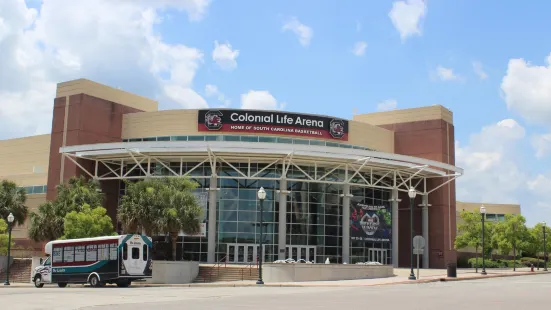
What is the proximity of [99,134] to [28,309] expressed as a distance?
42448 millimetres

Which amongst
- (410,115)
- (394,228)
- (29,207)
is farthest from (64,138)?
(410,115)

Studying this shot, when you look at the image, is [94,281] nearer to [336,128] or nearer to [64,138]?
[64,138]

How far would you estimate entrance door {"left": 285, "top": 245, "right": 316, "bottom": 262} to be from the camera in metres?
55.1

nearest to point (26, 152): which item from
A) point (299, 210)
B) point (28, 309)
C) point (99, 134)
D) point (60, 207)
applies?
point (99, 134)

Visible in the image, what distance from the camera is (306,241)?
183 ft

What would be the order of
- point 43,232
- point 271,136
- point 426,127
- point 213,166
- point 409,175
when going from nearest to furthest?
point 43,232, point 213,166, point 271,136, point 409,175, point 426,127

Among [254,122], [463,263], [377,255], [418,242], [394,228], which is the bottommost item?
[463,263]

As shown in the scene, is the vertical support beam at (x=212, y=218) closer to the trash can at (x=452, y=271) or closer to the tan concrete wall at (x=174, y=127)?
the tan concrete wall at (x=174, y=127)

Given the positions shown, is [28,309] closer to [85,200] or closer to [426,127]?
[85,200]

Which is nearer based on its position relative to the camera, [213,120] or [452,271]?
[452,271]

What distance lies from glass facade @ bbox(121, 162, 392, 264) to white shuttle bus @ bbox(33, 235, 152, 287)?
14670mm

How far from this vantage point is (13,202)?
5566cm

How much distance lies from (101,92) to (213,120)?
1136 centimetres

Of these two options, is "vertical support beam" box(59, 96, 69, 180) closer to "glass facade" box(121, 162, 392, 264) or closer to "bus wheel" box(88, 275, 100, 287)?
"glass facade" box(121, 162, 392, 264)
